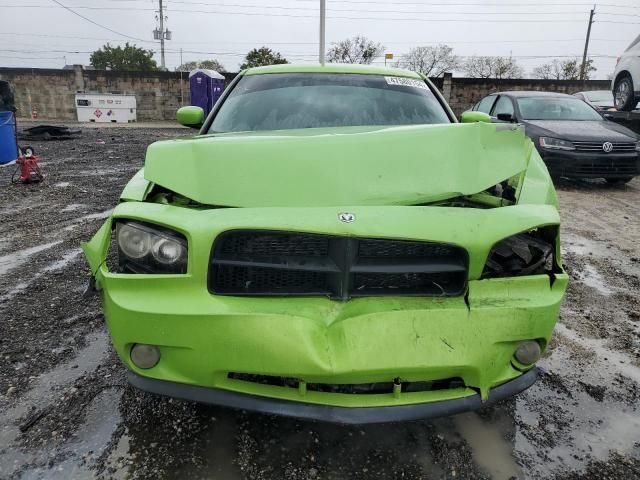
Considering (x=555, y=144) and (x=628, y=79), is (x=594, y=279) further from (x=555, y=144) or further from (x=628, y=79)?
(x=628, y=79)

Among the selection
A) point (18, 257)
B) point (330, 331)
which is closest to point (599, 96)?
point (18, 257)

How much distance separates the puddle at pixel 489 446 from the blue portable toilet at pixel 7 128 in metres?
10.1

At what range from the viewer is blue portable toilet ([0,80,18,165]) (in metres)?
9.26

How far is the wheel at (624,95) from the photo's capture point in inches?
373

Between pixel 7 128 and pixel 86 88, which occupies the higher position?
pixel 86 88

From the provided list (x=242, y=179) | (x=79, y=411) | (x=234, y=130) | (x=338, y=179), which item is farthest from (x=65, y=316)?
(x=338, y=179)

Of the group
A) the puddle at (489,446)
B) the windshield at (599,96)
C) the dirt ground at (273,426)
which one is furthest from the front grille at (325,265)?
the windshield at (599,96)

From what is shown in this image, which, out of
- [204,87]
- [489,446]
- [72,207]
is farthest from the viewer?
[204,87]

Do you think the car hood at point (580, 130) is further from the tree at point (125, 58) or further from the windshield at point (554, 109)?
the tree at point (125, 58)

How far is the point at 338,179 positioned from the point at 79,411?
1.57 m

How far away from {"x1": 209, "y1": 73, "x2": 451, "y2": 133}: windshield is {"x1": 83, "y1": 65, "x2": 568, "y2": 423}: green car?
1.13 meters

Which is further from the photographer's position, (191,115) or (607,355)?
(191,115)

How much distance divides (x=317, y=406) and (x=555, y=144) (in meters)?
7.00

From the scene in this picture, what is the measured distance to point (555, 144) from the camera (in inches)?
288
